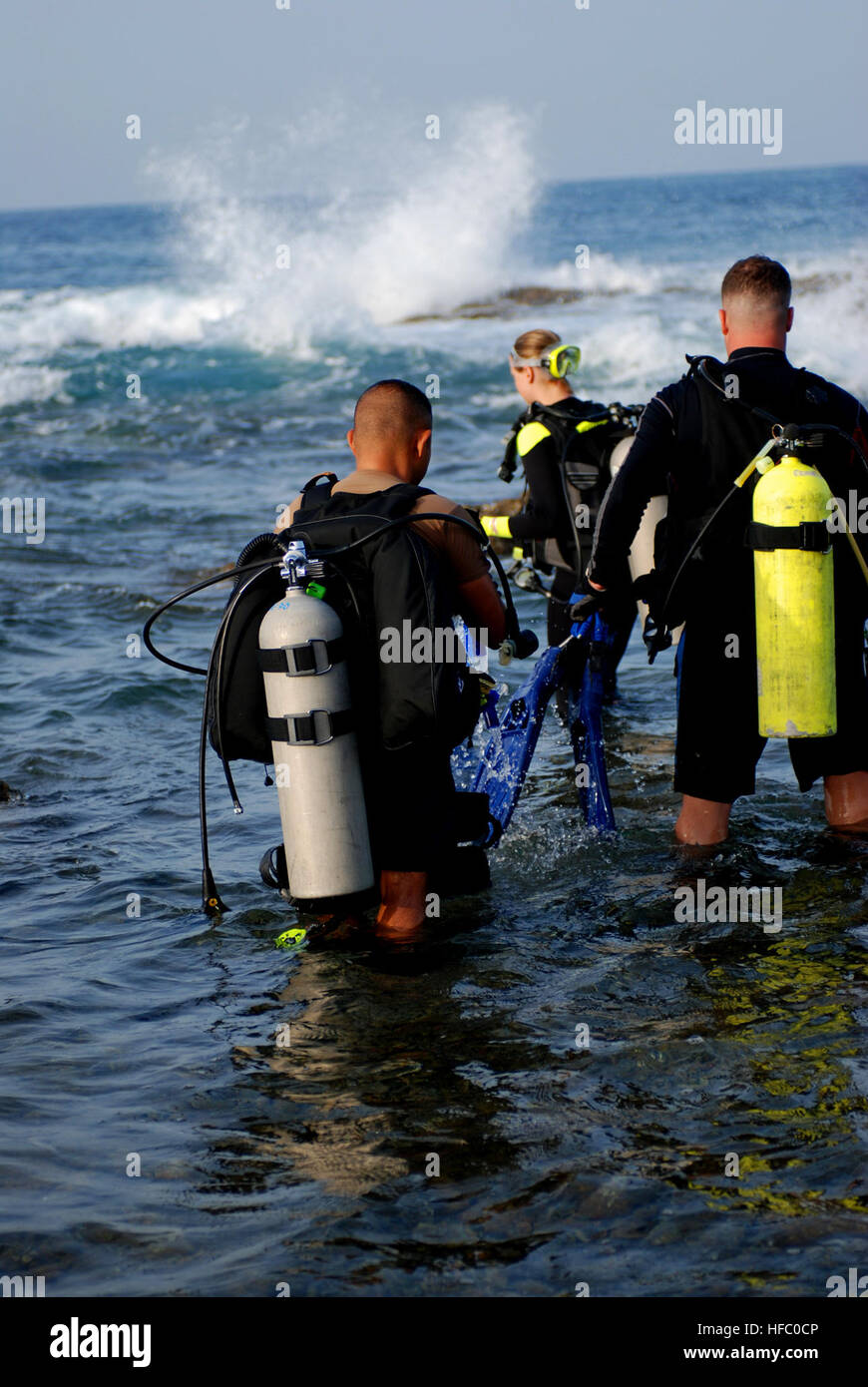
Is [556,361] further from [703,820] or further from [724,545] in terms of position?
[703,820]

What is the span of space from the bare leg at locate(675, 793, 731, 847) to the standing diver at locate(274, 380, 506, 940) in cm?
116

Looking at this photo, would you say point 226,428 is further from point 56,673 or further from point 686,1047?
point 686,1047

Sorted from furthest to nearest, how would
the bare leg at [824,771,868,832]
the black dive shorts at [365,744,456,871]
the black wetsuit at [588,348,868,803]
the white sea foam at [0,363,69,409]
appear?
the white sea foam at [0,363,69,409], the bare leg at [824,771,868,832], the black wetsuit at [588,348,868,803], the black dive shorts at [365,744,456,871]

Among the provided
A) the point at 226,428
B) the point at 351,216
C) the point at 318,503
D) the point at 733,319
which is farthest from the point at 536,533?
the point at 351,216

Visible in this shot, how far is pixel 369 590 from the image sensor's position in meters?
4.04

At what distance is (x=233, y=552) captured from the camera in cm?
1177

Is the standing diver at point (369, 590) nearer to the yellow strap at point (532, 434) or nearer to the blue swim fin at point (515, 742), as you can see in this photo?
the blue swim fin at point (515, 742)

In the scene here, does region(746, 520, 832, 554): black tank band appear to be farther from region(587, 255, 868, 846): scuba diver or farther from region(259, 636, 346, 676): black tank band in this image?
region(259, 636, 346, 676): black tank band

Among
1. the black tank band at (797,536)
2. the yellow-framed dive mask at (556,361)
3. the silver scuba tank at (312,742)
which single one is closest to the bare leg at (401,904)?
the silver scuba tank at (312,742)

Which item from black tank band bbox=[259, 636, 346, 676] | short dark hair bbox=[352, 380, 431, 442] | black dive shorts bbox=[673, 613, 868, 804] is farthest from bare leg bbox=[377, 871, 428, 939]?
short dark hair bbox=[352, 380, 431, 442]

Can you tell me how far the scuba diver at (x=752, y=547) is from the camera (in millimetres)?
4395

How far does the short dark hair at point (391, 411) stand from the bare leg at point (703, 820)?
1.69m

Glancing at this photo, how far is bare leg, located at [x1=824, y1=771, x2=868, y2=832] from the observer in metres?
5.06

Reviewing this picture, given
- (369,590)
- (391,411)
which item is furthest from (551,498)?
(369,590)
